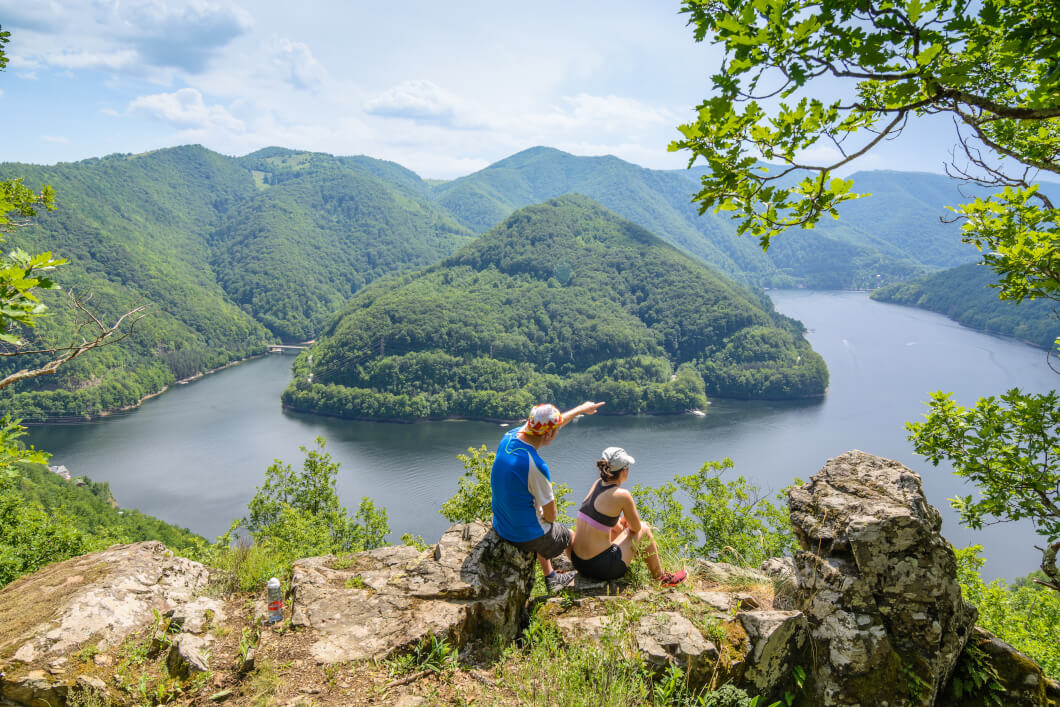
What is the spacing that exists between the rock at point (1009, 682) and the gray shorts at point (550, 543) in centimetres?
258

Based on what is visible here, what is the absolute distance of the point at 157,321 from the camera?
99.0 m

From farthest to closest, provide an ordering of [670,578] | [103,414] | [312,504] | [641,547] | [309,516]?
[103,414], [312,504], [309,516], [641,547], [670,578]

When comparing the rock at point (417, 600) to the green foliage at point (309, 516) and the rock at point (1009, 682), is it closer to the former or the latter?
the rock at point (1009, 682)

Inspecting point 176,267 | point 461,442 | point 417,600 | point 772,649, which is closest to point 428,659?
point 417,600

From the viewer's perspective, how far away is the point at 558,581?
168 inches

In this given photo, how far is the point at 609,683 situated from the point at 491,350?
83.6m

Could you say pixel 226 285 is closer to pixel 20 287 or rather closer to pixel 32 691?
pixel 32 691

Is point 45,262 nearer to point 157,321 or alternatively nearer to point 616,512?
point 616,512

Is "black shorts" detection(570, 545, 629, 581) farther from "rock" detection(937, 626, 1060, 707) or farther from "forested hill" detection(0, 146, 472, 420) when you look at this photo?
"forested hill" detection(0, 146, 472, 420)

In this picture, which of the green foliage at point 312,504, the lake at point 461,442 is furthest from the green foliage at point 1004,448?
the lake at point 461,442

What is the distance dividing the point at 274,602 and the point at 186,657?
587 millimetres

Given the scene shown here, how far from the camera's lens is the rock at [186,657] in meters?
3.16

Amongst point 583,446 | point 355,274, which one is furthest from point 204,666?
point 355,274

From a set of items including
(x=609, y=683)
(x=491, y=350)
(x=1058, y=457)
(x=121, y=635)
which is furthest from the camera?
(x=491, y=350)
